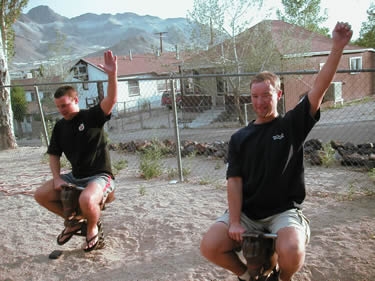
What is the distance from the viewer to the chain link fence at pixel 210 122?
6.61m

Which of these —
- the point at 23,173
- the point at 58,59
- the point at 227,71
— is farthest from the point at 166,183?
the point at 58,59

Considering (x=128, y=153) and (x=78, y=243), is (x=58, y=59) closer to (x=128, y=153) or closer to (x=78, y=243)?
(x=128, y=153)

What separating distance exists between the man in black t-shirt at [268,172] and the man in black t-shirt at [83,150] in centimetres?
133

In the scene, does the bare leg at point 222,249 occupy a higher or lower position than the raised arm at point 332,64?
lower

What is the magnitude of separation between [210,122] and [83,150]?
13802 mm

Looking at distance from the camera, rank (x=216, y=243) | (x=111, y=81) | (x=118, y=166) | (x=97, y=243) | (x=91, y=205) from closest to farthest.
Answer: (x=216, y=243), (x=91, y=205), (x=111, y=81), (x=97, y=243), (x=118, y=166)

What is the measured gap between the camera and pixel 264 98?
2520 millimetres

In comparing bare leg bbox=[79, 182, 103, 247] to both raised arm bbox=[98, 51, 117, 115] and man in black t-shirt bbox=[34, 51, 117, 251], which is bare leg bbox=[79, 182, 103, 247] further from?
raised arm bbox=[98, 51, 117, 115]

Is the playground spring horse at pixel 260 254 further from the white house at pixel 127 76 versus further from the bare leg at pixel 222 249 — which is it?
the white house at pixel 127 76

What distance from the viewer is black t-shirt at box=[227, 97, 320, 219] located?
97.1 inches

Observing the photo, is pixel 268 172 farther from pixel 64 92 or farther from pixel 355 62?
pixel 355 62

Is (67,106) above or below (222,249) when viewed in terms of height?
above

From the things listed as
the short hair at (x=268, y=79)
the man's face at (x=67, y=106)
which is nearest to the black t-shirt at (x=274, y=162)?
the short hair at (x=268, y=79)

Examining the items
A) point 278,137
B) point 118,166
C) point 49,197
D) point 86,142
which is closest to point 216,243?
point 278,137
